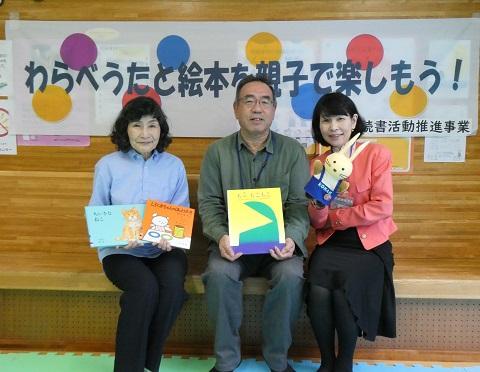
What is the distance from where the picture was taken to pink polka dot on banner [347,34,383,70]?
275 centimetres

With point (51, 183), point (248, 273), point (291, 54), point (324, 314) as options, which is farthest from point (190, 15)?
point (324, 314)

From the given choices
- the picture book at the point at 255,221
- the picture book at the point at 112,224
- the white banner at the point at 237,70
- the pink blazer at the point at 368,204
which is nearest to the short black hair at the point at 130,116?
the picture book at the point at 112,224

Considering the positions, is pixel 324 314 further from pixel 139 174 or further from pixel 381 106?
pixel 381 106

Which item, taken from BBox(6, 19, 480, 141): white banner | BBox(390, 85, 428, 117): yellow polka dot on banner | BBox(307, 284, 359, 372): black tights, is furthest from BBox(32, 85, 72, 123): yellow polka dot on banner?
BBox(390, 85, 428, 117): yellow polka dot on banner

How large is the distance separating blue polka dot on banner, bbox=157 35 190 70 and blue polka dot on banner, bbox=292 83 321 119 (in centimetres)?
73

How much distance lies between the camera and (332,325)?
81.0 inches

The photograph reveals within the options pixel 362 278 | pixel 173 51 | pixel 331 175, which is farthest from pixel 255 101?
pixel 362 278

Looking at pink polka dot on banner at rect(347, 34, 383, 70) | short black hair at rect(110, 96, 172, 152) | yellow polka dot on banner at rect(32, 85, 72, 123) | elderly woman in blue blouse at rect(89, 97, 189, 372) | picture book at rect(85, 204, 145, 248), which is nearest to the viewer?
elderly woman in blue blouse at rect(89, 97, 189, 372)

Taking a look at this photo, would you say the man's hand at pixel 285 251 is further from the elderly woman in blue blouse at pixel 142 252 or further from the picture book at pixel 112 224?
the picture book at pixel 112 224

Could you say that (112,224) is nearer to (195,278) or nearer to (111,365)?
(195,278)

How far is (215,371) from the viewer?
6.84ft

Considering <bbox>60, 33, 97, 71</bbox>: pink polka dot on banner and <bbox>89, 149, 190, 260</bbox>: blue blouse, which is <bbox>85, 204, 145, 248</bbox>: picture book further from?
<bbox>60, 33, 97, 71</bbox>: pink polka dot on banner

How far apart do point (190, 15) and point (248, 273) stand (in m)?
1.63

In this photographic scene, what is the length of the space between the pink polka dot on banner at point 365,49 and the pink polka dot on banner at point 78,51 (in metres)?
1.60
